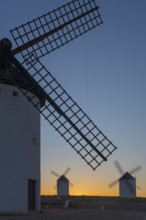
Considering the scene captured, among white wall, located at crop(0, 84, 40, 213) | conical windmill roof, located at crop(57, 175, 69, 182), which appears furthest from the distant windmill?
white wall, located at crop(0, 84, 40, 213)

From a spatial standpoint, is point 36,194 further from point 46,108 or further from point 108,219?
point 108,219

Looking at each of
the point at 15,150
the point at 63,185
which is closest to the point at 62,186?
the point at 63,185

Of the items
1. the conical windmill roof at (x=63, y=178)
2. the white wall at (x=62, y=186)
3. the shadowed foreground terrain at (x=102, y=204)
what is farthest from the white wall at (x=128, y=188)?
the shadowed foreground terrain at (x=102, y=204)

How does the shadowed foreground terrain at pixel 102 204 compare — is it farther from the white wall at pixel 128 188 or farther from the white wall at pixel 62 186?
the white wall at pixel 62 186

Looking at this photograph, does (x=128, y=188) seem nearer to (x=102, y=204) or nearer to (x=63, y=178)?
(x=63, y=178)

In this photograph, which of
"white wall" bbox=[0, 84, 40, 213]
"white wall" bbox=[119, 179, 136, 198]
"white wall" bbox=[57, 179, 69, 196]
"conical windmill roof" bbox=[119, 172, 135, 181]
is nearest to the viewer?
"white wall" bbox=[0, 84, 40, 213]

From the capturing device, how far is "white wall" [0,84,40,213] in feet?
71.6

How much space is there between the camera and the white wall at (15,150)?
71.6 ft

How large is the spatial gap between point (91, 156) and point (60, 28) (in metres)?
7.11

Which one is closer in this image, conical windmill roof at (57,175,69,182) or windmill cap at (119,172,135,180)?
windmill cap at (119,172,135,180)

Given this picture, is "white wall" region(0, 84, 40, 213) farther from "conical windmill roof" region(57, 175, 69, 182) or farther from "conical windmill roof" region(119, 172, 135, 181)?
"conical windmill roof" region(57, 175, 69, 182)

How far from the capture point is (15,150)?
22.3 meters

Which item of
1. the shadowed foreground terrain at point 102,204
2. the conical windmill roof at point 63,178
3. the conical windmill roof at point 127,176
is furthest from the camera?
the conical windmill roof at point 63,178

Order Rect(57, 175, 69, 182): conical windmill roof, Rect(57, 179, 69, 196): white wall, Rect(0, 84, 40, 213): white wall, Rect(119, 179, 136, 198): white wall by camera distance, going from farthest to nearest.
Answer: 1. Rect(57, 175, 69, 182): conical windmill roof
2. Rect(57, 179, 69, 196): white wall
3. Rect(119, 179, 136, 198): white wall
4. Rect(0, 84, 40, 213): white wall
